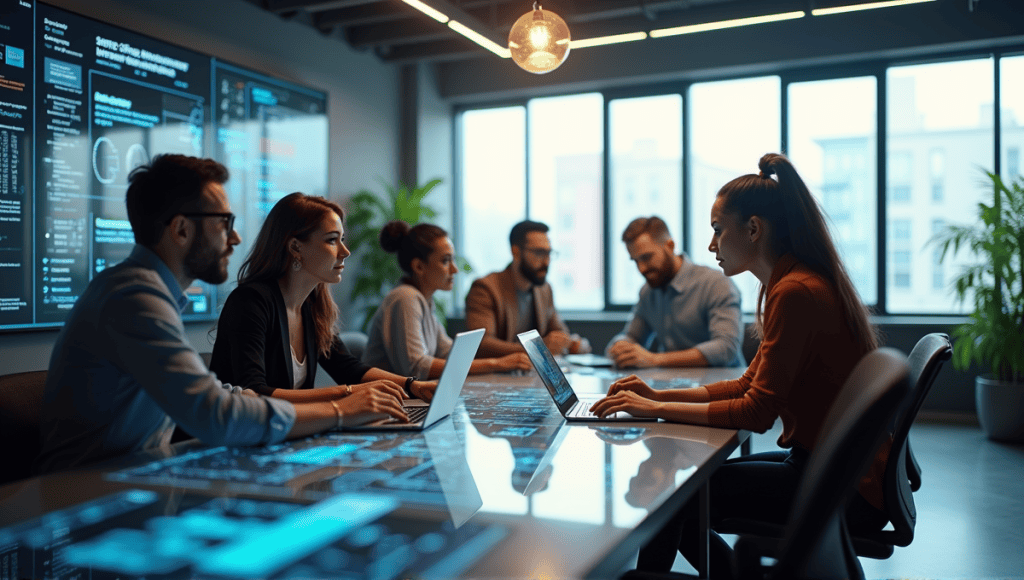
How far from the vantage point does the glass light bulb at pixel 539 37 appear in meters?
3.32

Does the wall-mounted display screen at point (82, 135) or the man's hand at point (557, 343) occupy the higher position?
the wall-mounted display screen at point (82, 135)

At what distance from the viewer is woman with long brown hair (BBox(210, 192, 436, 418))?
2012 mm

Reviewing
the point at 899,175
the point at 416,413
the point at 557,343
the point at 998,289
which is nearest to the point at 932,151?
the point at 899,175

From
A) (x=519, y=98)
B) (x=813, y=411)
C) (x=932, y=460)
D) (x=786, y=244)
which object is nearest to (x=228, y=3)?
(x=519, y=98)

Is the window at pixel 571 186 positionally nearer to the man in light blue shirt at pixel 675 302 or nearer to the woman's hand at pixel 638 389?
the man in light blue shirt at pixel 675 302

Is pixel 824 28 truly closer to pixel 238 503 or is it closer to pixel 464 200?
pixel 464 200

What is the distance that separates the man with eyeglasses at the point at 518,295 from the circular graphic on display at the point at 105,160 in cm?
208

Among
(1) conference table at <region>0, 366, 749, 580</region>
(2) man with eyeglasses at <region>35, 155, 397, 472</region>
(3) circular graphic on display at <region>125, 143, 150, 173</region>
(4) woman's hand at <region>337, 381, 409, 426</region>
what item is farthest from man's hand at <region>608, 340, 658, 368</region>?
(3) circular graphic on display at <region>125, 143, 150, 173</region>

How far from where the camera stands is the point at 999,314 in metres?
4.88

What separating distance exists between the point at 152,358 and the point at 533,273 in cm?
271

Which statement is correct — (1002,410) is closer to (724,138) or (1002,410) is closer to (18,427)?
(724,138)

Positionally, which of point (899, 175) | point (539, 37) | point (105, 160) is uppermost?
point (539, 37)

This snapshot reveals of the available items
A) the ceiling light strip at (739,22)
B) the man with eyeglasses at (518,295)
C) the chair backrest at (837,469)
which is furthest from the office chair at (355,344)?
the chair backrest at (837,469)

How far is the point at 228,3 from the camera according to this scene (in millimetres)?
4926
